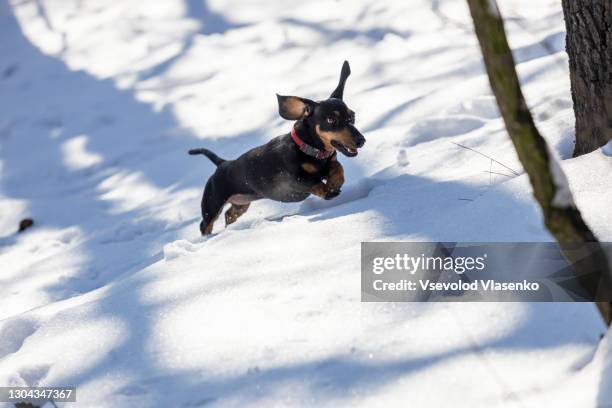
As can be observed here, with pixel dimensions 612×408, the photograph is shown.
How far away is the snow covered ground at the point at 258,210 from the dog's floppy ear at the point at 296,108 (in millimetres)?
532

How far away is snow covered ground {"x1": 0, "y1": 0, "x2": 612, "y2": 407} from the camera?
1.37 m

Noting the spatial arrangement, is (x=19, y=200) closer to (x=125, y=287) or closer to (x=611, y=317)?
(x=125, y=287)

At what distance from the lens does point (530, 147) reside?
3.67ft

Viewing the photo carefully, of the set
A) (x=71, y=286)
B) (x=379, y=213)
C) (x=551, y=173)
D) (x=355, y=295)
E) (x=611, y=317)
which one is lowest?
(x=71, y=286)

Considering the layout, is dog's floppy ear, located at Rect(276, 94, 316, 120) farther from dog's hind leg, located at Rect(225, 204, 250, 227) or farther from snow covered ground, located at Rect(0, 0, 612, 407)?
dog's hind leg, located at Rect(225, 204, 250, 227)

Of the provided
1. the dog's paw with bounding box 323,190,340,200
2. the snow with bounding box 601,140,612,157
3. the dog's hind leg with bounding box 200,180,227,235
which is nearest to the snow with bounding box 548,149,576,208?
the snow with bounding box 601,140,612,157

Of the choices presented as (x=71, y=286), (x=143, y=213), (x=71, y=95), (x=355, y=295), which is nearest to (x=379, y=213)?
(x=355, y=295)

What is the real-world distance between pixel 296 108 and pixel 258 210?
3.23ft

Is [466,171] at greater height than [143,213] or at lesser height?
greater

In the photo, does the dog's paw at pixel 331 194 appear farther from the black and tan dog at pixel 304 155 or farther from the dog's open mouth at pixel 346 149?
the dog's open mouth at pixel 346 149

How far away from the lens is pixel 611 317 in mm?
1216

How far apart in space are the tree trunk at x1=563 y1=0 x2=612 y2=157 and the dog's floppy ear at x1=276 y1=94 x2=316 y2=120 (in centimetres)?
158

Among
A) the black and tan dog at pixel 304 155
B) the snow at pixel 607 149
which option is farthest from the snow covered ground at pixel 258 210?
the black and tan dog at pixel 304 155

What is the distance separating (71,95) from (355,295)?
21.1 ft
